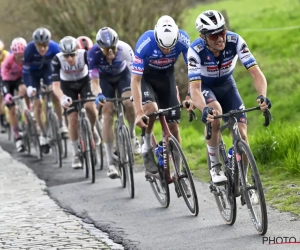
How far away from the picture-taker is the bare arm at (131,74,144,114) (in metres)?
8.80

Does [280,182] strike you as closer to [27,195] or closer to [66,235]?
[66,235]

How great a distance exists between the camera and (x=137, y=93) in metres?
8.88

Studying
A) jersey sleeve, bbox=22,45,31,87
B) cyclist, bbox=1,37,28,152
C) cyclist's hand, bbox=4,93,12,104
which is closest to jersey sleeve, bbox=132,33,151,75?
jersey sleeve, bbox=22,45,31,87

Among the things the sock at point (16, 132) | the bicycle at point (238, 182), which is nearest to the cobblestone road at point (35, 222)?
the bicycle at point (238, 182)

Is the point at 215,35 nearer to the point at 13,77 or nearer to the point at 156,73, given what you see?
the point at 156,73

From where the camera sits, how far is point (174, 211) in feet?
29.8

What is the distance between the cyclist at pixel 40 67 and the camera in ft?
46.9

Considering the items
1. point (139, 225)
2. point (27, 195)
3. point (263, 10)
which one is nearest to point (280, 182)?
point (139, 225)

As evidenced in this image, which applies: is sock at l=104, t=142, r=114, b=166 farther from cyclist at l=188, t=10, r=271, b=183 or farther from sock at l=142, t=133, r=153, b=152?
cyclist at l=188, t=10, r=271, b=183

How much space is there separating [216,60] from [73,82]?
17.1 feet

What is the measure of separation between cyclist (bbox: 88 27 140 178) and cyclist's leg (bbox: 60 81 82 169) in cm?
100

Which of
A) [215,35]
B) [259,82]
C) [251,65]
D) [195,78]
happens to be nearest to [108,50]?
[195,78]

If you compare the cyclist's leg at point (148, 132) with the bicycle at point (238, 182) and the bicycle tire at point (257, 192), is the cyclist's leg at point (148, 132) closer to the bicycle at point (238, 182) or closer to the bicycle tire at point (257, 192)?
the bicycle at point (238, 182)

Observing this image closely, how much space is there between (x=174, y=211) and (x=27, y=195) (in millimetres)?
2802
